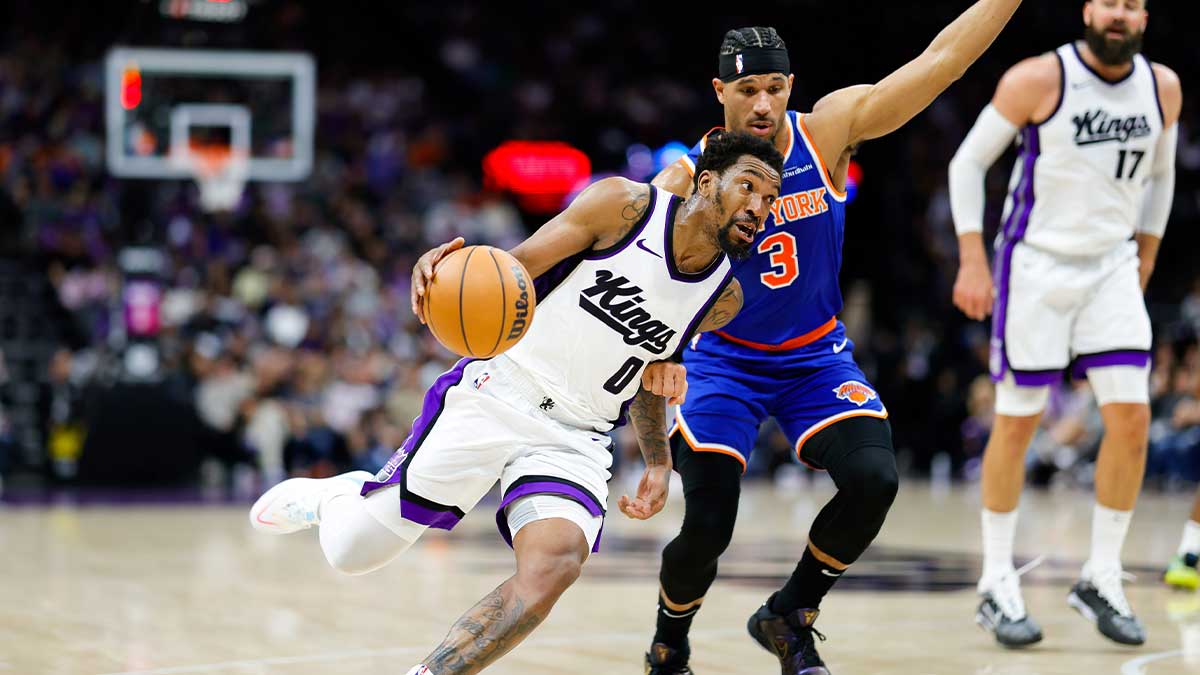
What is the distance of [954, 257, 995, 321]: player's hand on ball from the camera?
19.1 feet

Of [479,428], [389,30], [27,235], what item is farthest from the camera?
[389,30]

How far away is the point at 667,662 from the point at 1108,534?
2227 mm

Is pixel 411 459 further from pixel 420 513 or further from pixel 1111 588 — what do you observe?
pixel 1111 588

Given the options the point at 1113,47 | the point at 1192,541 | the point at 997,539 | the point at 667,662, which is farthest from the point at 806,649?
the point at 1192,541

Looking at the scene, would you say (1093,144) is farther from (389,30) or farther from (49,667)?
(389,30)

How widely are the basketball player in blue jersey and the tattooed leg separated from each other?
81 cm

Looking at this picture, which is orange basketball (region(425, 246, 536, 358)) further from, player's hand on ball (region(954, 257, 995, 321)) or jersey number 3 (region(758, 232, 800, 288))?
player's hand on ball (region(954, 257, 995, 321))

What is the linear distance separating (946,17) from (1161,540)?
417 inches

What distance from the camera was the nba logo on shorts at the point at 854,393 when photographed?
16.7ft

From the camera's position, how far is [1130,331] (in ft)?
19.8

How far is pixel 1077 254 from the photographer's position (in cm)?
605

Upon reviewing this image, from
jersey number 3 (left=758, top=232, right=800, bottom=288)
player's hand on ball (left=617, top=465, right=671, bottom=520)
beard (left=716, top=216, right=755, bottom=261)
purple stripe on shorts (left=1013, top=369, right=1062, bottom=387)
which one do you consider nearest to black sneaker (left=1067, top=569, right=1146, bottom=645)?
purple stripe on shorts (left=1013, top=369, right=1062, bottom=387)

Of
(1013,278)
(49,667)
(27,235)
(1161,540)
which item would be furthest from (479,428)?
(27,235)

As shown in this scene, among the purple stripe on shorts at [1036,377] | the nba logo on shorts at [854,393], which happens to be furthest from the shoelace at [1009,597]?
the nba logo on shorts at [854,393]
